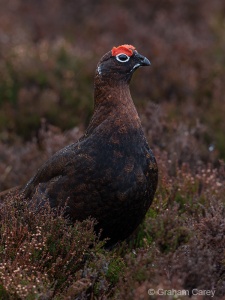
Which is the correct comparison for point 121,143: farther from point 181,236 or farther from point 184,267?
point 184,267

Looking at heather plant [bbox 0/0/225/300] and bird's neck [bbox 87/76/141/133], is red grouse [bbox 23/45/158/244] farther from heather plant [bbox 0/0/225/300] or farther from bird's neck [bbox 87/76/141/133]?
heather plant [bbox 0/0/225/300]

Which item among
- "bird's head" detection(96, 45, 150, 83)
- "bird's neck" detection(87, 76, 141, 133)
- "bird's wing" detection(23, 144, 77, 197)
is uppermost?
"bird's head" detection(96, 45, 150, 83)

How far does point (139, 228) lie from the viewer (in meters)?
4.77

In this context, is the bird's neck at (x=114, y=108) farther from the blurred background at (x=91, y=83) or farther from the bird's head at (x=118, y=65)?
the blurred background at (x=91, y=83)

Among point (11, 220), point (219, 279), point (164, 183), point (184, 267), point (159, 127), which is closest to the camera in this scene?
point (184, 267)

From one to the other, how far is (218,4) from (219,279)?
9.79 metres

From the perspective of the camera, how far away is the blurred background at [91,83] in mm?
6652

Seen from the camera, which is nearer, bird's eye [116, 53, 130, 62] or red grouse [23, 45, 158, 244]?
red grouse [23, 45, 158, 244]

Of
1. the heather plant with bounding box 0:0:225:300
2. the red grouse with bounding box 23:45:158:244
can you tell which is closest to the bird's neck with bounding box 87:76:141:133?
the red grouse with bounding box 23:45:158:244

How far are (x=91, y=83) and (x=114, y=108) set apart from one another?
453 centimetres

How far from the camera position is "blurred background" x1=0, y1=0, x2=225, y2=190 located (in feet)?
21.8

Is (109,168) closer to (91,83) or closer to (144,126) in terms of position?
(144,126)

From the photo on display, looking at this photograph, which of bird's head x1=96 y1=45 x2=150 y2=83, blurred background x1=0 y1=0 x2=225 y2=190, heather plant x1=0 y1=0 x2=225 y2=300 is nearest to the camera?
heather plant x1=0 y1=0 x2=225 y2=300

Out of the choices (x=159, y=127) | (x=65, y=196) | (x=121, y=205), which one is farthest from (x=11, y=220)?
(x=159, y=127)
